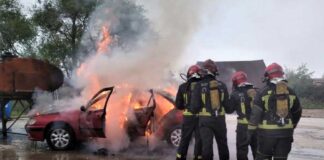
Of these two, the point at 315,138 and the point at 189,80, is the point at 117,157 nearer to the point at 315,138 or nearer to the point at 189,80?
the point at 189,80

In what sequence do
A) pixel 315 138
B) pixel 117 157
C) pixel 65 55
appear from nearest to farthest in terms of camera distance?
pixel 117 157 < pixel 315 138 < pixel 65 55

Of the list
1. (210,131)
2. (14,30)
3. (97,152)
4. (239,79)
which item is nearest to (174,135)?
(97,152)

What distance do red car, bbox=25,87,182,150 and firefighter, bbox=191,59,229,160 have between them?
2.35 metres

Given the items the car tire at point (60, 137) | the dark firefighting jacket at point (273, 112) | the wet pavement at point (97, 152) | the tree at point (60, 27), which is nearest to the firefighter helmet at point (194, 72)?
the wet pavement at point (97, 152)

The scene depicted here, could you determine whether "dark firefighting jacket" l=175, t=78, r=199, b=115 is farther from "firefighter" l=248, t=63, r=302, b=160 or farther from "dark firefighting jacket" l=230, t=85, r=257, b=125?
"firefighter" l=248, t=63, r=302, b=160

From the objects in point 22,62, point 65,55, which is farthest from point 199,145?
point 65,55

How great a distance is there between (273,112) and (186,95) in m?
2.78

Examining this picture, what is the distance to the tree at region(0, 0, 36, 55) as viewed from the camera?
29891mm

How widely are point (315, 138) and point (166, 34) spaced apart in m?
6.44

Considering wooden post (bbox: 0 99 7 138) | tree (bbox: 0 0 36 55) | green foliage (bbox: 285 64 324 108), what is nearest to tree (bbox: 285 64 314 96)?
green foliage (bbox: 285 64 324 108)

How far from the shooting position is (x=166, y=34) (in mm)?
12305

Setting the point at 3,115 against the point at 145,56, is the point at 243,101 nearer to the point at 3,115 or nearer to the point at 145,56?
the point at 145,56

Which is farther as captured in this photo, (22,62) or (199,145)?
(22,62)

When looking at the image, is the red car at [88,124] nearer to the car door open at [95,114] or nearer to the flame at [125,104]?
the car door open at [95,114]
